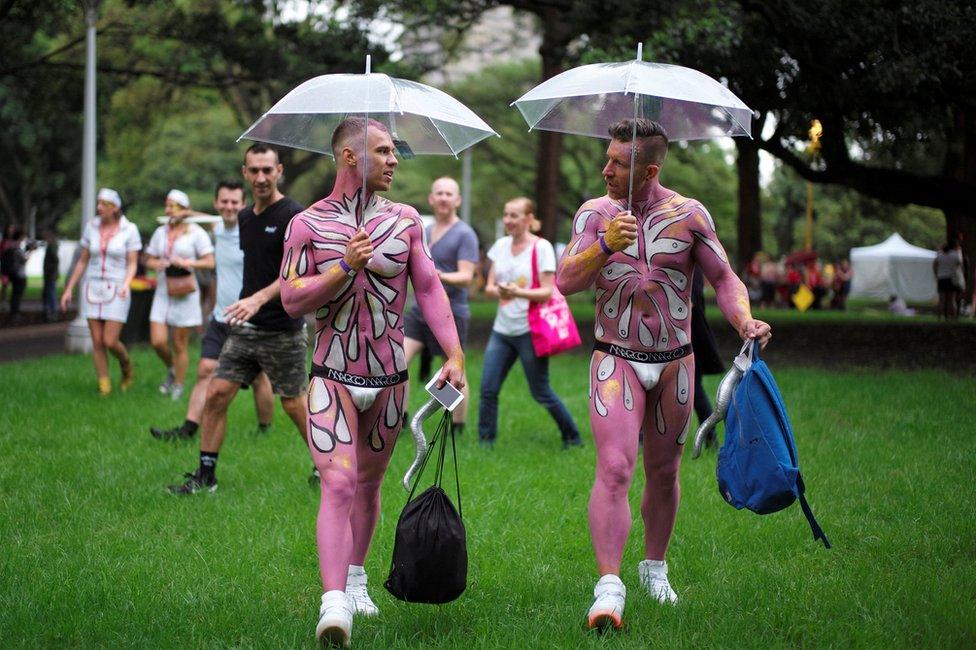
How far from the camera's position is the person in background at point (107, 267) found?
1209 cm

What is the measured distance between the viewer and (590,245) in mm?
5090

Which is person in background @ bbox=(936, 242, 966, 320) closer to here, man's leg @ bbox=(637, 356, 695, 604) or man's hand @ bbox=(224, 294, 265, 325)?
man's hand @ bbox=(224, 294, 265, 325)

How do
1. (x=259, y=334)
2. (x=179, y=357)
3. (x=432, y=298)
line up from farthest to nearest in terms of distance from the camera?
(x=179, y=357)
(x=259, y=334)
(x=432, y=298)

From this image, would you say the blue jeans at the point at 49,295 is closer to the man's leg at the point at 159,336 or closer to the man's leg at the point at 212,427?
the man's leg at the point at 159,336

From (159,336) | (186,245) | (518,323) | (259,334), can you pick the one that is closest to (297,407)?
(259,334)

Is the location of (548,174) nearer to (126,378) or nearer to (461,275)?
(126,378)

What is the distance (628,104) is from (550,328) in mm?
3818

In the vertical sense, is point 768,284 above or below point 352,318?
below

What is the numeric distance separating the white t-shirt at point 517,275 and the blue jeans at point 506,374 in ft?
0.32

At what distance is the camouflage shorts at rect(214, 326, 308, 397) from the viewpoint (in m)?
7.80

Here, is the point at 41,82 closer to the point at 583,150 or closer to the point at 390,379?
the point at 390,379

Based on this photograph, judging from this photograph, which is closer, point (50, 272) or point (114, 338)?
point (114, 338)

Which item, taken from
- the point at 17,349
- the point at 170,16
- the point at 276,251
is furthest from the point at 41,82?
the point at 276,251

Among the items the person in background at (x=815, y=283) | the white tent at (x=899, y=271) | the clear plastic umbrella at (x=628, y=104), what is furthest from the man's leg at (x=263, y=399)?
the white tent at (x=899, y=271)
